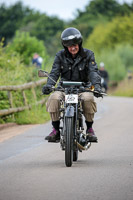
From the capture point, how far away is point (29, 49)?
38.5 m

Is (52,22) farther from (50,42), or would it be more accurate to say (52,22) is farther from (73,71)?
(73,71)

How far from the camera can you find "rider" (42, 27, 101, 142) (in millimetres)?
8398

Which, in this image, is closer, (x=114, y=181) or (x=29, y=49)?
(x=114, y=181)

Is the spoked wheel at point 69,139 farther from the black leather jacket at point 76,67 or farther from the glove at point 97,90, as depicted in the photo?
the black leather jacket at point 76,67

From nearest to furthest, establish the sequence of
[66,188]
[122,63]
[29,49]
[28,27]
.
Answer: [66,188] → [29,49] → [122,63] → [28,27]

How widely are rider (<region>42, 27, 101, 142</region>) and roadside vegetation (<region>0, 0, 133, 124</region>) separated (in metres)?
6.62

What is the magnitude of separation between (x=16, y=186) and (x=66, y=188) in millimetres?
567

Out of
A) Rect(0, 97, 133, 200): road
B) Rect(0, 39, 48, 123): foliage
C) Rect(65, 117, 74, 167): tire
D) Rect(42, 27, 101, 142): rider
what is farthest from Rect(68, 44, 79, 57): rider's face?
Rect(0, 39, 48, 123): foliage

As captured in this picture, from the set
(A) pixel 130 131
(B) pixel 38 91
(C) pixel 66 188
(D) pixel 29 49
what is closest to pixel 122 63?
(D) pixel 29 49

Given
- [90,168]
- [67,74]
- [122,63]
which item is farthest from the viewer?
[122,63]

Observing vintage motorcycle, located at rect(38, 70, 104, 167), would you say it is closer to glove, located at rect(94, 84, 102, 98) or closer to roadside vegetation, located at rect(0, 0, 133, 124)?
glove, located at rect(94, 84, 102, 98)

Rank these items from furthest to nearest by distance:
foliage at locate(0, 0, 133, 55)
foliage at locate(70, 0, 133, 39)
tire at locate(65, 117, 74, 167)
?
foliage at locate(0, 0, 133, 55) → foliage at locate(70, 0, 133, 39) → tire at locate(65, 117, 74, 167)

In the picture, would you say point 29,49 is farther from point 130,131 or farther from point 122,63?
point 130,131

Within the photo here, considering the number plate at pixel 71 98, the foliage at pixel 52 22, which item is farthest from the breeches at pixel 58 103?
the foliage at pixel 52 22
